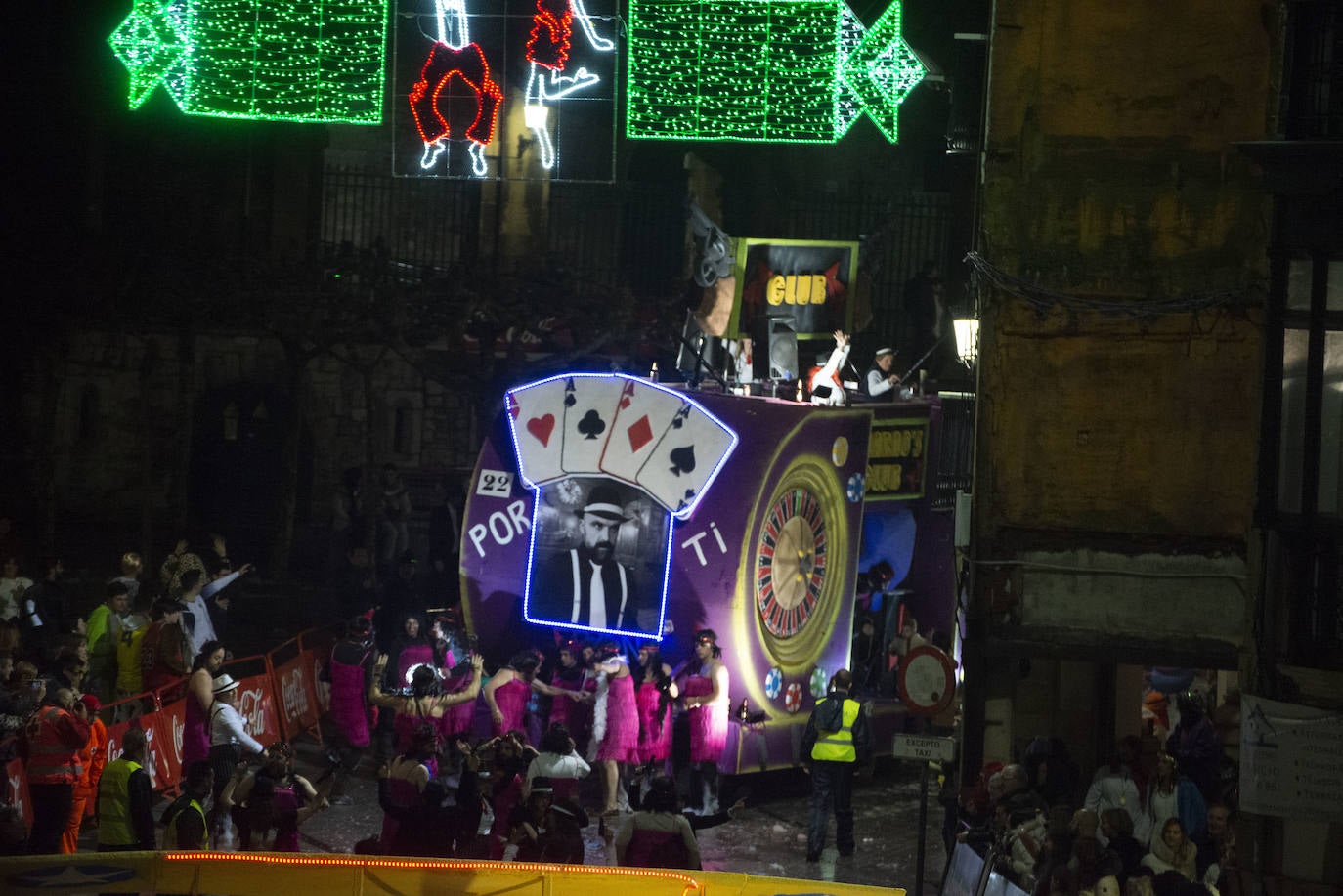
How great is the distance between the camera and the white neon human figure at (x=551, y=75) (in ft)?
70.8

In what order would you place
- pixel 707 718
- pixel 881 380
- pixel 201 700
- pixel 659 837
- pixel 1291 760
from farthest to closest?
pixel 881 380
pixel 707 718
pixel 201 700
pixel 1291 760
pixel 659 837

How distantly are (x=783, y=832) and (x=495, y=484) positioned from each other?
5.03 meters

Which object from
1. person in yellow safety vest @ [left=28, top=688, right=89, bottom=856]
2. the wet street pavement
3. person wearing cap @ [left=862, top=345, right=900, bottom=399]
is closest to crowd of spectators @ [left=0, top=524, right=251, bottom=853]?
person in yellow safety vest @ [left=28, top=688, right=89, bottom=856]

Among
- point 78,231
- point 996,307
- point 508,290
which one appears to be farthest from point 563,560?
point 78,231

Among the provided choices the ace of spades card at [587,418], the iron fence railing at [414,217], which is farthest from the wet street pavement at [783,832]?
the iron fence railing at [414,217]

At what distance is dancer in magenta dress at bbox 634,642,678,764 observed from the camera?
1791cm

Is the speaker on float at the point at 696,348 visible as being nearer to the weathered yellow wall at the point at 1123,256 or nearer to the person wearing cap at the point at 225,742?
the weathered yellow wall at the point at 1123,256

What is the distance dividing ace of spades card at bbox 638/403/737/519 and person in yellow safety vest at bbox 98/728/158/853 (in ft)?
23.1

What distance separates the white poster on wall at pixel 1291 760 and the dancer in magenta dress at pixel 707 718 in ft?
17.3

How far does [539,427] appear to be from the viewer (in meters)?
19.7

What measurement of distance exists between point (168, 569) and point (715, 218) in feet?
46.2

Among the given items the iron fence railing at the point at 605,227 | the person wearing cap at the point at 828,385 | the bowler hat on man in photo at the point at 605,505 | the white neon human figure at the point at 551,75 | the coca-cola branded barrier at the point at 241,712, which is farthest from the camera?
the iron fence railing at the point at 605,227

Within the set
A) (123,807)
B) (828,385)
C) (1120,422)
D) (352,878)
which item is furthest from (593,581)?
(352,878)

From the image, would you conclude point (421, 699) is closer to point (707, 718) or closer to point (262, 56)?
point (707, 718)
